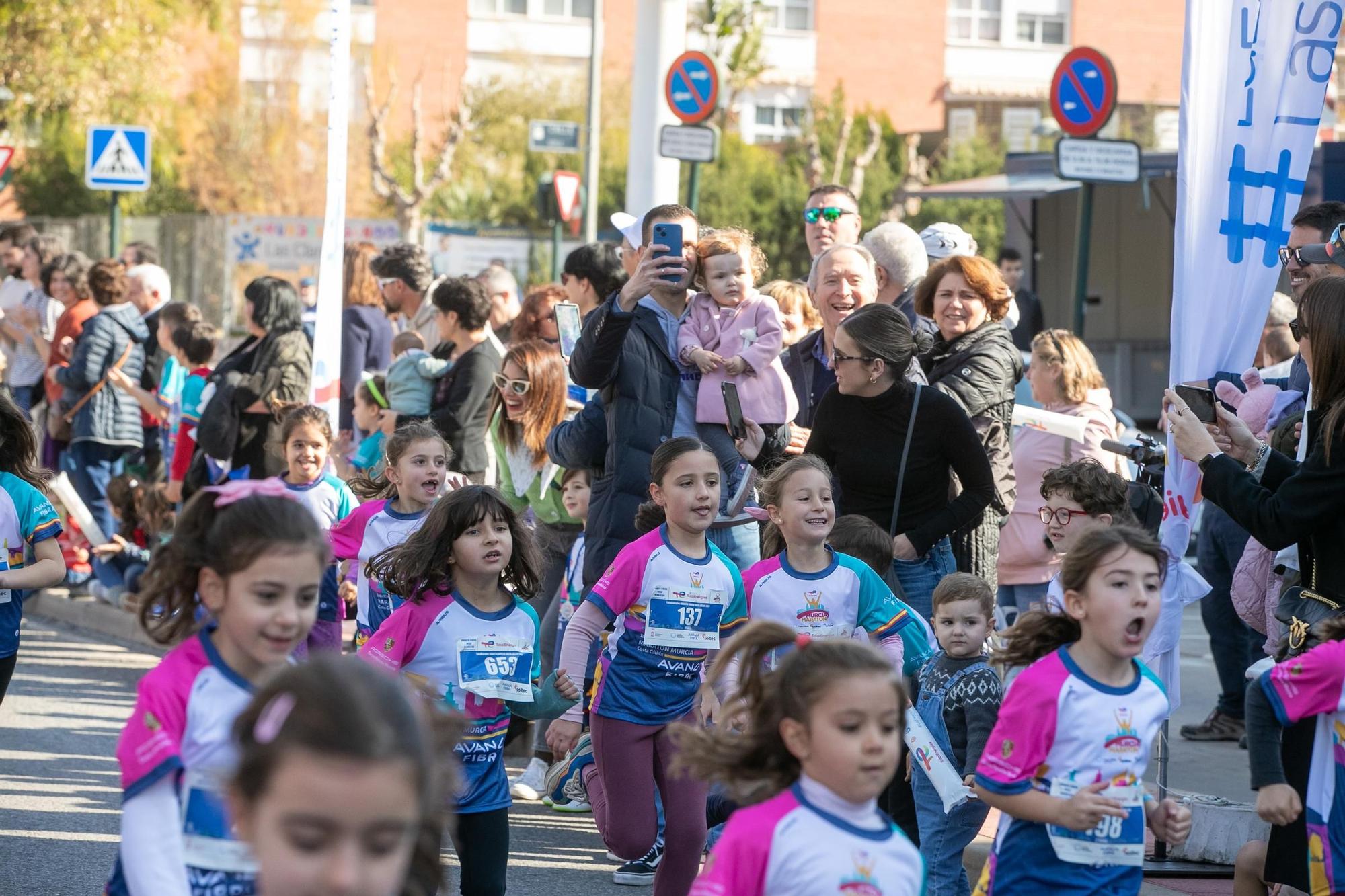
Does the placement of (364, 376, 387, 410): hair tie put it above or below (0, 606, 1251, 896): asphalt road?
above

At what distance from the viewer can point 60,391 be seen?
12.5 meters

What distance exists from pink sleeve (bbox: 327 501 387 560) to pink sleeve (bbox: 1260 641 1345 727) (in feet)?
11.3

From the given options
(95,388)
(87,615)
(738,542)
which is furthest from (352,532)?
(87,615)

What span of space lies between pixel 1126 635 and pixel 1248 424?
7.69ft

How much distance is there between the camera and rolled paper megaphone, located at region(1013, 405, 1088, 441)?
7.43 metres

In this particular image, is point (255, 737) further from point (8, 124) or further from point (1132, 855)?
point (8, 124)

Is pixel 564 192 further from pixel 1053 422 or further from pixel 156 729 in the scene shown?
pixel 156 729

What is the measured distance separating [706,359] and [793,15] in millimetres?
49236

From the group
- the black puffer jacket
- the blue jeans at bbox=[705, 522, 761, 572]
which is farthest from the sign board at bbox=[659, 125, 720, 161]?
the blue jeans at bbox=[705, 522, 761, 572]

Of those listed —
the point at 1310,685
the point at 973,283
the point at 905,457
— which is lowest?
the point at 1310,685

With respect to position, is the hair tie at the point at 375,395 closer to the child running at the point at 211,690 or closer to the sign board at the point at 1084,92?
the child running at the point at 211,690

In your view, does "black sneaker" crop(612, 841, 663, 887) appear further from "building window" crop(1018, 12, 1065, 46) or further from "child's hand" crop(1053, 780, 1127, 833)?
"building window" crop(1018, 12, 1065, 46)

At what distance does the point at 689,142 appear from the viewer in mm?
13703

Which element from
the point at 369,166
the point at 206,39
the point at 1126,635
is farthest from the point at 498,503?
the point at 206,39
